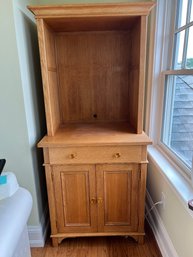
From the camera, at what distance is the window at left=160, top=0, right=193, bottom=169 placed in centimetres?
135

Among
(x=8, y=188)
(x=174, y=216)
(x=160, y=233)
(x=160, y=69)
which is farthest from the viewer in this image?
(x=160, y=69)

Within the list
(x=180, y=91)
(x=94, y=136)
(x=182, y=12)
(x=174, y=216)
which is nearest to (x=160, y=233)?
(x=174, y=216)

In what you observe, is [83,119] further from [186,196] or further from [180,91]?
[186,196]

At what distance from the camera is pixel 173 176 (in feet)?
4.41

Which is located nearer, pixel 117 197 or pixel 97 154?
pixel 97 154

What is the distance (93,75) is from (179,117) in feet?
2.75

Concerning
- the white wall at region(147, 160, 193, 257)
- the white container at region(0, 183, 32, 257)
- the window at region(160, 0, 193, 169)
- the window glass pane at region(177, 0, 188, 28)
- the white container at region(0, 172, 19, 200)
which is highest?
the window glass pane at region(177, 0, 188, 28)

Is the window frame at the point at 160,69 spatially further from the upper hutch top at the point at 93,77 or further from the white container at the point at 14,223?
the white container at the point at 14,223

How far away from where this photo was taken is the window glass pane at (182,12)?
1387 millimetres

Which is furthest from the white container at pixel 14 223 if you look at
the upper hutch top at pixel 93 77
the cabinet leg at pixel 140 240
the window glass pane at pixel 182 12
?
the window glass pane at pixel 182 12

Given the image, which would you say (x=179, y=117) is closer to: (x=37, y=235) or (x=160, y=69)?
(x=160, y=69)

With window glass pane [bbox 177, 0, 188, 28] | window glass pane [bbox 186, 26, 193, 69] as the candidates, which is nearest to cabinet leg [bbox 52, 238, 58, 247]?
window glass pane [bbox 186, 26, 193, 69]

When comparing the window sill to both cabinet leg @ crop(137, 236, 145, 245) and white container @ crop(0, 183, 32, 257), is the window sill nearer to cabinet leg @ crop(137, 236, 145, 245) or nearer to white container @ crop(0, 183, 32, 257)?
cabinet leg @ crop(137, 236, 145, 245)

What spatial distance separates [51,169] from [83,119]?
25.1 inches
